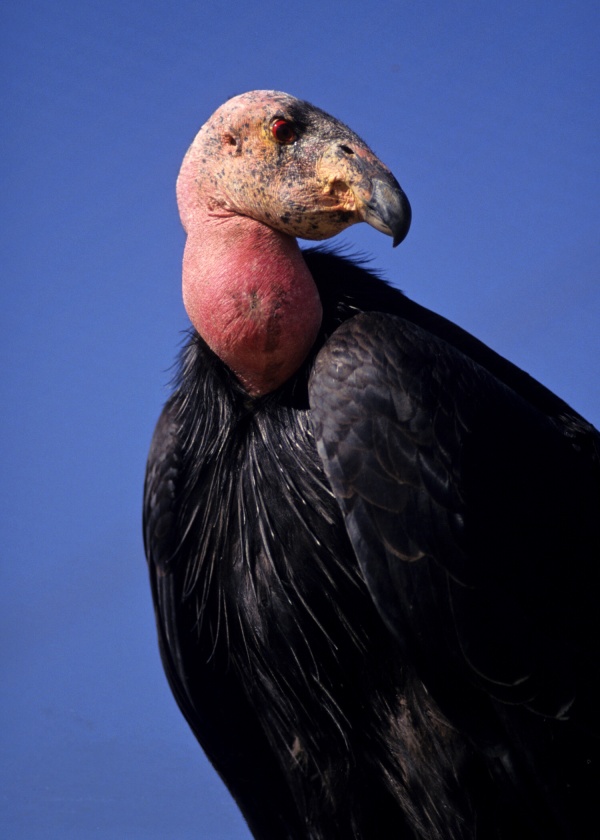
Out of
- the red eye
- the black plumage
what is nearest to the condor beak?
the black plumage

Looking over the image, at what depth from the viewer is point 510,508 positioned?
4.51 m

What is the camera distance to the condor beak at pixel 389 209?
436 centimetres

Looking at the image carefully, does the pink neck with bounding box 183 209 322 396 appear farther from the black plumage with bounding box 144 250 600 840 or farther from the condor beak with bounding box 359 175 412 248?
the condor beak with bounding box 359 175 412 248

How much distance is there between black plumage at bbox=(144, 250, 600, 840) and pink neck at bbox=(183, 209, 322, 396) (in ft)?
0.28

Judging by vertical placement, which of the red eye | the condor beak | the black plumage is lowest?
the black plumage

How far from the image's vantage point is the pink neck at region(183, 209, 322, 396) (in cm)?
456

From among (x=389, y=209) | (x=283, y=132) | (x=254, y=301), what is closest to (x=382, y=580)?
(x=254, y=301)

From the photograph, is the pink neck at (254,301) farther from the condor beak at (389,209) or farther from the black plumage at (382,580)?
the condor beak at (389,209)

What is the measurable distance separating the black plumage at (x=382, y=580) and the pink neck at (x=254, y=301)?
3.4 inches

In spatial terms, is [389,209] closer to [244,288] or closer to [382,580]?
[244,288]

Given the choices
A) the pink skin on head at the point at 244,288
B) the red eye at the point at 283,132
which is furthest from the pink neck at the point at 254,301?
the red eye at the point at 283,132

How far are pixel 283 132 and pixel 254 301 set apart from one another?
62cm

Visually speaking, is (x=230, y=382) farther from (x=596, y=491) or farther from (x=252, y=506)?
(x=596, y=491)

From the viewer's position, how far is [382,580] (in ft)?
13.6
